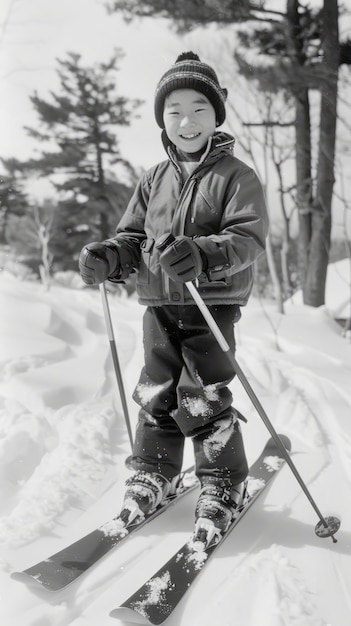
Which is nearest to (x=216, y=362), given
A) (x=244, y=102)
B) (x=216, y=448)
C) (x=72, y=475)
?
(x=216, y=448)

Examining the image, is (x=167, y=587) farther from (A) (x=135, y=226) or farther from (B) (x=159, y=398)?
(A) (x=135, y=226)

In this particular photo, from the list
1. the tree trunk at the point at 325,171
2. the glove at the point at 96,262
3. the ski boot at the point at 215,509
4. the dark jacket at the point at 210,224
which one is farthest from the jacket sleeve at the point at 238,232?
the tree trunk at the point at 325,171

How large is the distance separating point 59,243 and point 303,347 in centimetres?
555

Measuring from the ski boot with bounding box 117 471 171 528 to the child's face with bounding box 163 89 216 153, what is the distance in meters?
0.85

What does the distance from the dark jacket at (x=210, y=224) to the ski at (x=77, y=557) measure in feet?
1.76

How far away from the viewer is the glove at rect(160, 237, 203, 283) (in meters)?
1.09

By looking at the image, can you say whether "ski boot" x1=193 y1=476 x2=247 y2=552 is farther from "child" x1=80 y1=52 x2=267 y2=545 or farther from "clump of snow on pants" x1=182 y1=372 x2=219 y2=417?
"clump of snow on pants" x1=182 y1=372 x2=219 y2=417

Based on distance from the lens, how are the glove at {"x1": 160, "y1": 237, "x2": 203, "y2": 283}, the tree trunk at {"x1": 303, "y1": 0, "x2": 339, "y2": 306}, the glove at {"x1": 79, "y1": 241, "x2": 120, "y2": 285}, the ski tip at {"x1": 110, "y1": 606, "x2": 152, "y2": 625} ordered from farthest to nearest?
1. the tree trunk at {"x1": 303, "y1": 0, "x2": 339, "y2": 306}
2. the glove at {"x1": 79, "y1": 241, "x2": 120, "y2": 285}
3. the glove at {"x1": 160, "y1": 237, "x2": 203, "y2": 283}
4. the ski tip at {"x1": 110, "y1": 606, "x2": 152, "y2": 625}

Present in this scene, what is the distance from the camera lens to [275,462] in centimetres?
161

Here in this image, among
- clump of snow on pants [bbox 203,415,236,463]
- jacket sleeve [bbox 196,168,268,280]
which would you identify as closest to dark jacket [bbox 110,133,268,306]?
jacket sleeve [bbox 196,168,268,280]

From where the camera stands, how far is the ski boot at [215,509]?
1.18 metres

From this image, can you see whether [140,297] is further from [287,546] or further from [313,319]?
[313,319]

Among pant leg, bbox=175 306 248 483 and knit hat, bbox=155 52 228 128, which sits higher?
knit hat, bbox=155 52 228 128

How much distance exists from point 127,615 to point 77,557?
21 cm
